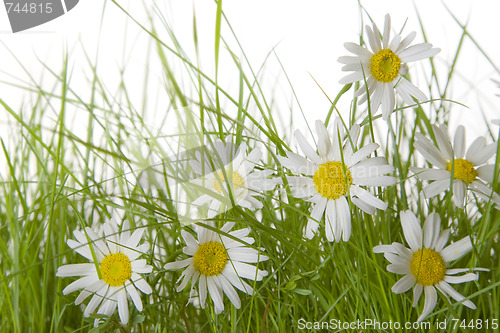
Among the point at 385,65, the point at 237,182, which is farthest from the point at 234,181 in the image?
the point at 385,65

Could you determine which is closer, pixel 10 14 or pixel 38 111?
pixel 10 14

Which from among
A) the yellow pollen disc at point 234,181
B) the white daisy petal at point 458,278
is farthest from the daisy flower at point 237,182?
the white daisy petal at point 458,278

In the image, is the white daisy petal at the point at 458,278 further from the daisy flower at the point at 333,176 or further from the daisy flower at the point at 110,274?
the daisy flower at the point at 110,274

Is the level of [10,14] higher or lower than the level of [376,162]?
higher

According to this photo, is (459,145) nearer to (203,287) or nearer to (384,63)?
(384,63)

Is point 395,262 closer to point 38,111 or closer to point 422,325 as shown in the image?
point 422,325

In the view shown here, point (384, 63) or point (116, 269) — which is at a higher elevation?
point (384, 63)

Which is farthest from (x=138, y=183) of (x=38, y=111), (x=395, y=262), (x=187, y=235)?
(x=38, y=111)
